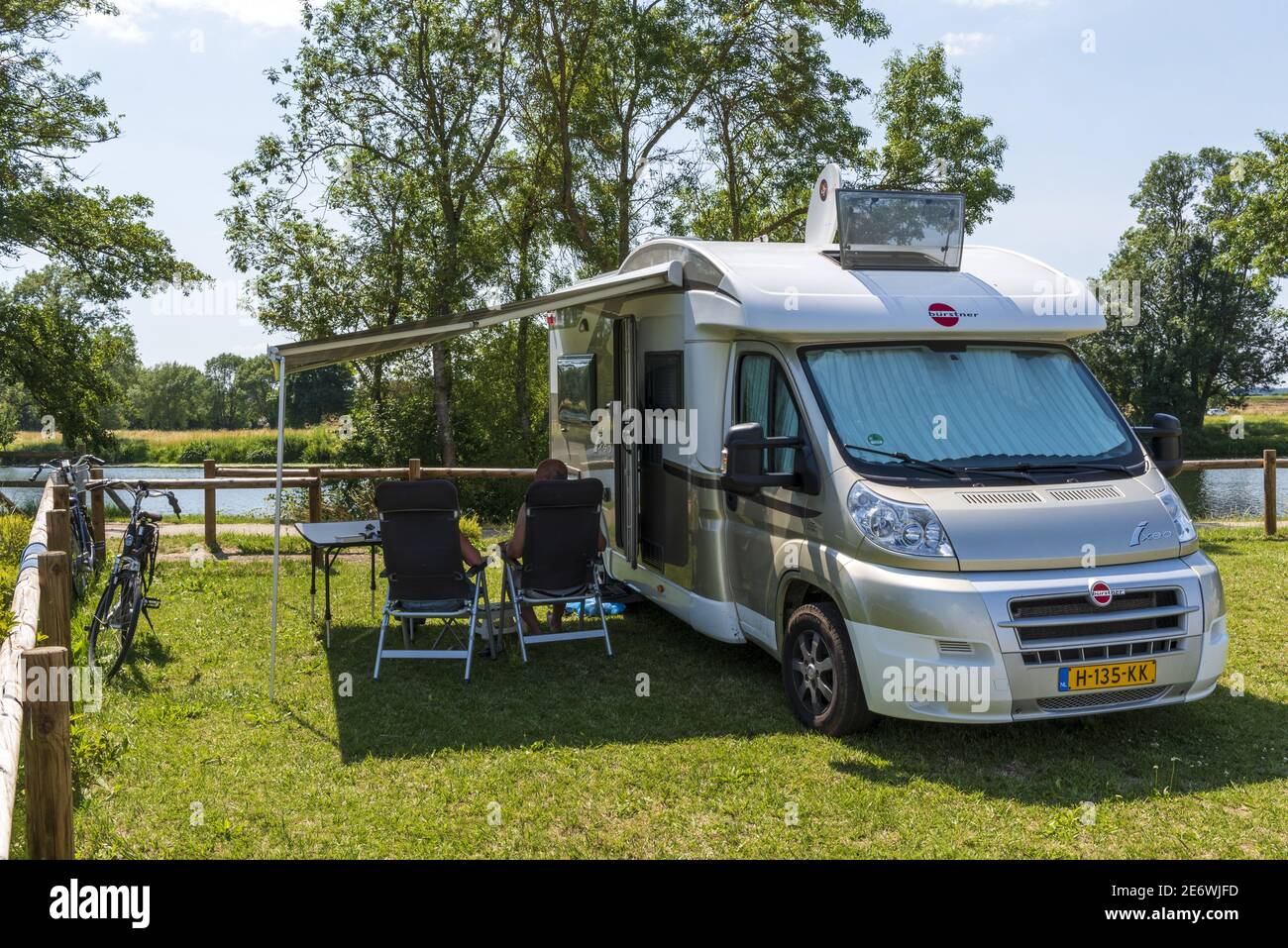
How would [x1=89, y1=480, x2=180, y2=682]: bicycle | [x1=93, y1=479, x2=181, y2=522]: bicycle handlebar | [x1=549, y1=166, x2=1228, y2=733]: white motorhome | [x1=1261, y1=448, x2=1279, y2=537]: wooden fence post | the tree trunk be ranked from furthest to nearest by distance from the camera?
1. the tree trunk
2. [x1=1261, y1=448, x2=1279, y2=537]: wooden fence post
3. [x1=93, y1=479, x2=181, y2=522]: bicycle handlebar
4. [x1=89, y1=480, x2=180, y2=682]: bicycle
5. [x1=549, y1=166, x2=1228, y2=733]: white motorhome

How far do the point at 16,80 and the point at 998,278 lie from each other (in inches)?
864

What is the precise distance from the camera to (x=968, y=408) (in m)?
5.87

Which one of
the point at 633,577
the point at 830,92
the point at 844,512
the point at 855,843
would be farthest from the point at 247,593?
the point at 830,92

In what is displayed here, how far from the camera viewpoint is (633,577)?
8.28 m

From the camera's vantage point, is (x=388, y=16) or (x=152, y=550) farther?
(x=388, y=16)

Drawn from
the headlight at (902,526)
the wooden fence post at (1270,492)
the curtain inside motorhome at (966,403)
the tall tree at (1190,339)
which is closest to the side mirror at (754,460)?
the curtain inside motorhome at (966,403)

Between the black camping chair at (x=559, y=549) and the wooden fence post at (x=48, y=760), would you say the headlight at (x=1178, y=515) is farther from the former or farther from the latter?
the wooden fence post at (x=48, y=760)

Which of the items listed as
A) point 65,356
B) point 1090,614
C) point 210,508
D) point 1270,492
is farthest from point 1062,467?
point 65,356

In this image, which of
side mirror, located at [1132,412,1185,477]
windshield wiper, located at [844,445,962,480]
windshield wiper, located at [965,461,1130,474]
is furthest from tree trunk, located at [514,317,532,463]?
windshield wiper, located at [965,461,1130,474]

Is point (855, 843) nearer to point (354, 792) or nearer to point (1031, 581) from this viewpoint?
point (1031, 581)

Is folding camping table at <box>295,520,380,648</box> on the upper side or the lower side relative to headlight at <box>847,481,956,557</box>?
lower

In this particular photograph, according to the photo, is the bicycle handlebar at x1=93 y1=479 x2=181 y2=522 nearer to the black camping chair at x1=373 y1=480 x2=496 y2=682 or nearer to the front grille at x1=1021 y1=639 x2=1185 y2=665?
the black camping chair at x1=373 y1=480 x2=496 y2=682

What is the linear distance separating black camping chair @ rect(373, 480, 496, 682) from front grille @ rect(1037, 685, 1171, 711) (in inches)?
141

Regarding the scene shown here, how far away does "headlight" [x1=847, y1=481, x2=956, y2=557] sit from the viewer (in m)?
5.12
